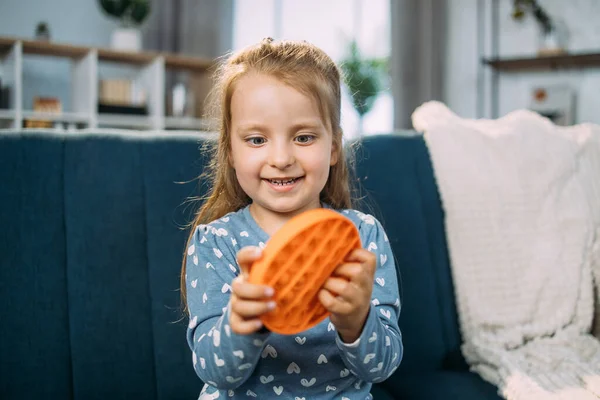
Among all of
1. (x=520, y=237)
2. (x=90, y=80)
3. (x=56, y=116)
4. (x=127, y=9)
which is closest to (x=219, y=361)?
(x=520, y=237)

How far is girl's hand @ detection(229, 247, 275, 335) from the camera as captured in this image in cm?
66

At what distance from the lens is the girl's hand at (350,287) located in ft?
2.32

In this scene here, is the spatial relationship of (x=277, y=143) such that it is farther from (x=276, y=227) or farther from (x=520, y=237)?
(x=520, y=237)

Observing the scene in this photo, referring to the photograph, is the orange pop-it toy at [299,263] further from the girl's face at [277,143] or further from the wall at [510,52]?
the wall at [510,52]

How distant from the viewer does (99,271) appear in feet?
3.84

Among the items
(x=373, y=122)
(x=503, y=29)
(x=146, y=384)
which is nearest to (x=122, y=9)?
(x=373, y=122)

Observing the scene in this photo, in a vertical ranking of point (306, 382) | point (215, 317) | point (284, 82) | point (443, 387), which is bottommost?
point (443, 387)

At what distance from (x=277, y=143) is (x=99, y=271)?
51 centimetres

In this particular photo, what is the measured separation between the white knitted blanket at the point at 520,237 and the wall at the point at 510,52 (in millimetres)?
2914

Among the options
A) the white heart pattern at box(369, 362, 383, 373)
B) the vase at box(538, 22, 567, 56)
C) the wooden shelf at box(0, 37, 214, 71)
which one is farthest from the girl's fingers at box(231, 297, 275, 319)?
the vase at box(538, 22, 567, 56)

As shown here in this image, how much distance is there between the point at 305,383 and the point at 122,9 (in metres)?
3.50

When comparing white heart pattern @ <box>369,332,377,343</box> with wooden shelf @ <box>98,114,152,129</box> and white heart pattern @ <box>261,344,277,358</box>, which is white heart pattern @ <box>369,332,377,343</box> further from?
wooden shelf @ <box>98,114,152,129</box>

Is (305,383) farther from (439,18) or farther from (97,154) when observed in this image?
(439,18)

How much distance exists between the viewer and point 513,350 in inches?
51.7
